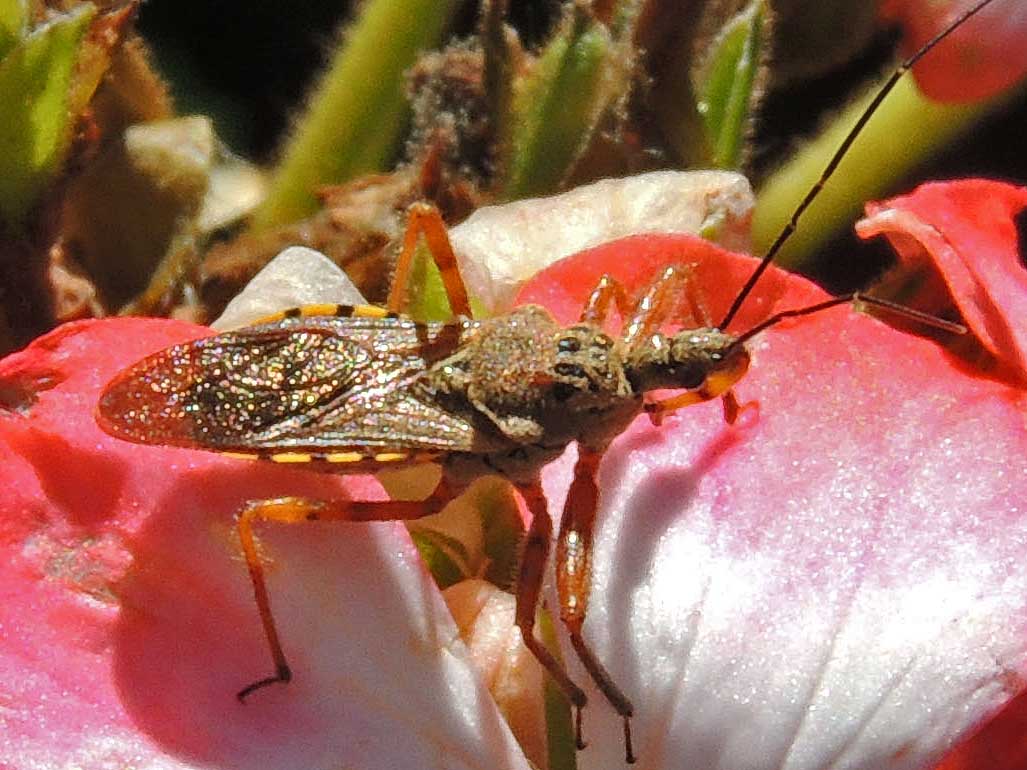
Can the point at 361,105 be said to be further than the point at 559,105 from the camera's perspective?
Yes

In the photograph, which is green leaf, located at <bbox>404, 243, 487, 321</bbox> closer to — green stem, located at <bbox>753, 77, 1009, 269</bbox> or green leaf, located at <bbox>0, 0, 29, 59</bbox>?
green leaf, located at <bbox>0, 0, 29, 59</bbox>

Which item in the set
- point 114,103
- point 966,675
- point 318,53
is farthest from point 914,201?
point 318,53

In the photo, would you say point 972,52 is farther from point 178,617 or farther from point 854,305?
point 178,617

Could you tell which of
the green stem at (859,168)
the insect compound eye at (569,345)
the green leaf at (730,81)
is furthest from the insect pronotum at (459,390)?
the green stem at (859,168)

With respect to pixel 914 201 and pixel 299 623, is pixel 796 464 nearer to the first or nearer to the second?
pixel 914 201

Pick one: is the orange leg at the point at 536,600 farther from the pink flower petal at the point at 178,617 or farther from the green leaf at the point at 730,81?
the green leaf at the point at 730,81

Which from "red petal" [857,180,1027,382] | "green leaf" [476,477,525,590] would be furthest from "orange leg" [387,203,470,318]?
"red petal" [857,180,1027,382]

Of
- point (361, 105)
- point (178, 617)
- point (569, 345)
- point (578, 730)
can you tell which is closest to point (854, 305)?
point (569, 345)
